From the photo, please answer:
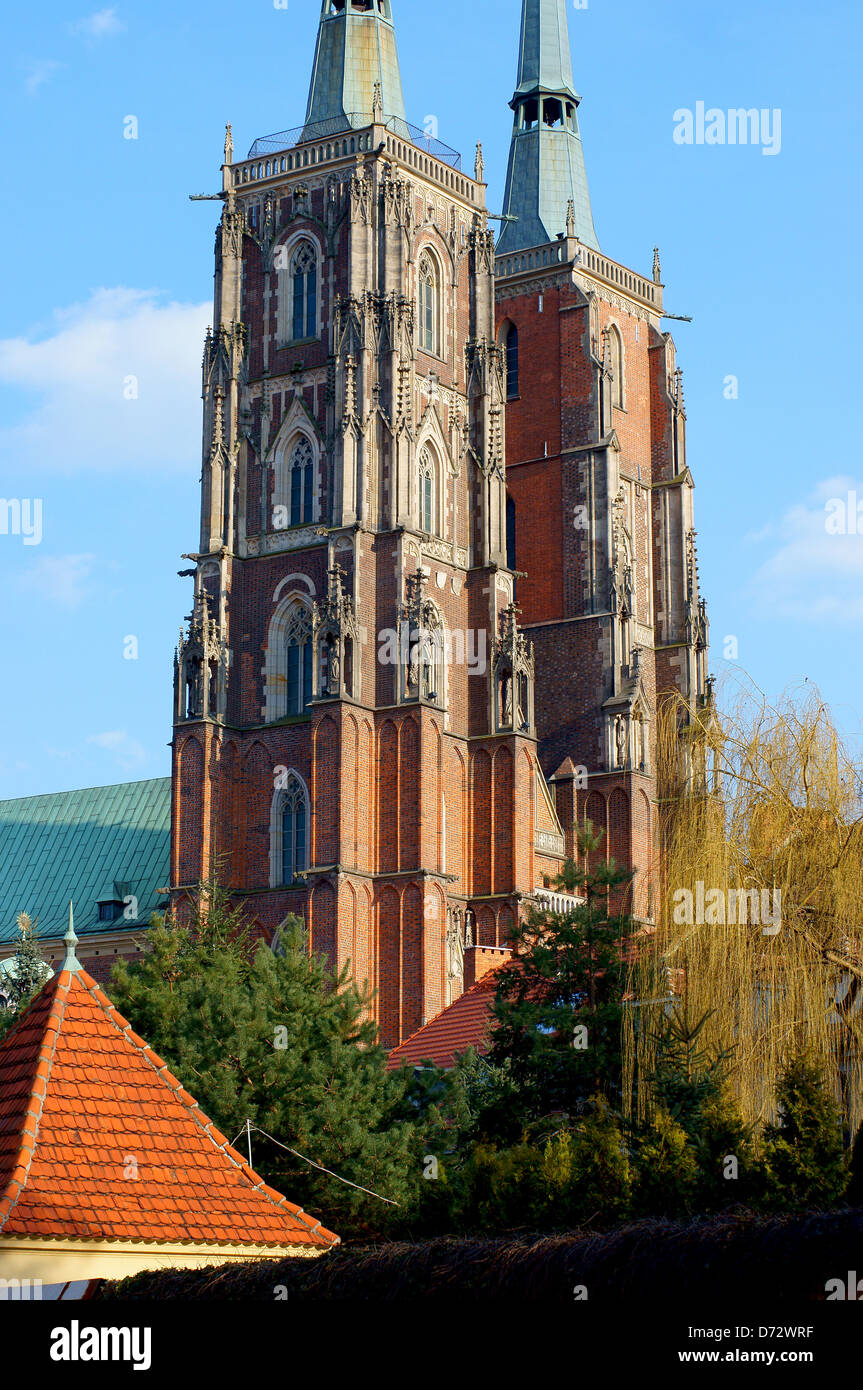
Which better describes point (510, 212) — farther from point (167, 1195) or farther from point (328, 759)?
point (167, 1195)

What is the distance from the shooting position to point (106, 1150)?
1994 cm

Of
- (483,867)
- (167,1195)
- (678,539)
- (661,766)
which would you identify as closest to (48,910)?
(483,867)

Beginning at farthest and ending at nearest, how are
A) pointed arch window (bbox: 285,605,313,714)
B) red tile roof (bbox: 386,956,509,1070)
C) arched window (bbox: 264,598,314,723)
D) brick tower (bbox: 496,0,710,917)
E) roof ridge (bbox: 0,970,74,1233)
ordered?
brick tower (bbox: 496,0,710,917)
arched window (bbox: 264,598,314,723)
pointed arch window (bbox: 285,605,313,714)
red tile roof (bbox: 386,956,509,1070)
roof ridge (bbox: 0,970,74,1233)

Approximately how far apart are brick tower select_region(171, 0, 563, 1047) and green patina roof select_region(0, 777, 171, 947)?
11350mm

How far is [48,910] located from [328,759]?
60.8 feet

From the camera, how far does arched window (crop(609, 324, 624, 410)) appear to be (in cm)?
7244

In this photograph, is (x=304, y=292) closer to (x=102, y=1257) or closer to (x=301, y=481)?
(x=301, y=481)

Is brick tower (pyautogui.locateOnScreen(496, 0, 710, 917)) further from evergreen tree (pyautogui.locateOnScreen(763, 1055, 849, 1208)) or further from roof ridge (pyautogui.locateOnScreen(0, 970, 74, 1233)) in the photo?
roof ridge (pyautogui.locateOnScreen(0, 970, 74, 1233))

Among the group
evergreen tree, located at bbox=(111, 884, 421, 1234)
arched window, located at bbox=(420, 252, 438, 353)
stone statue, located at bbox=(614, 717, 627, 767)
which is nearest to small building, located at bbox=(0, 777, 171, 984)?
stone statue, located at bbox=(614, 717, 627, 767)

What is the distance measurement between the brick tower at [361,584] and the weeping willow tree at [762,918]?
26.7m

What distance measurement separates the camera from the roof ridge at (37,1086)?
18766 millimetres

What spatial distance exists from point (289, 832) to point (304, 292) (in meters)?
15.1

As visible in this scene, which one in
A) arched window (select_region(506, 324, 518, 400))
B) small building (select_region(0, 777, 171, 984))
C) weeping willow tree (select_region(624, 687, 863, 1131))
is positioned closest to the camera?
weeping willow tree (select_region(624, 687, 863, 1131))

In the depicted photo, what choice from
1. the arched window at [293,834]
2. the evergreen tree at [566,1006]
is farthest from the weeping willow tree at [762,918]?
the arched window at [293,834]
